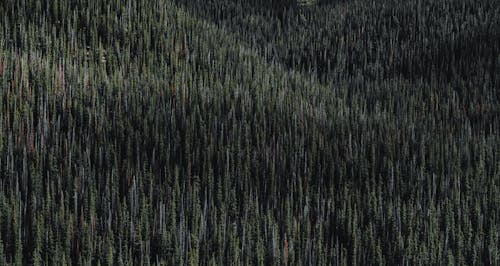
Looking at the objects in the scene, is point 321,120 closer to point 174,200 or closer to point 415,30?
point 174,200

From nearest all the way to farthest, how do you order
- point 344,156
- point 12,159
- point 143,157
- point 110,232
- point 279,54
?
point 110,232 < point 12,159 < point 143,157 < point 344,156 < point 279,54

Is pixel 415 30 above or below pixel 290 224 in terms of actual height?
above

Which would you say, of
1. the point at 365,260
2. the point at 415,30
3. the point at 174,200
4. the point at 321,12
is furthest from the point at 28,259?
the point at 321,12

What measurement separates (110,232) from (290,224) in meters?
0.93

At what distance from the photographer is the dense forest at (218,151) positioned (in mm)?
2957

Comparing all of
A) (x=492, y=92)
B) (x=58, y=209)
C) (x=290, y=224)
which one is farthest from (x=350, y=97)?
(x=58, y=209)

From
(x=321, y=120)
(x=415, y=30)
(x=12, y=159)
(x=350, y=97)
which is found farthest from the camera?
(x=415, y=30)

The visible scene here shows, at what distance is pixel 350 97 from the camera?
22.8 ft

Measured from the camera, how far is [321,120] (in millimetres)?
5246

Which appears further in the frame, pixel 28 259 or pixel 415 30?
pixel 415 30

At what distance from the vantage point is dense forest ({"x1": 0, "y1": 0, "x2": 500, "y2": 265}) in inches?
116

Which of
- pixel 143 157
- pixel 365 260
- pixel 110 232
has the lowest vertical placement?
pixel 365 260

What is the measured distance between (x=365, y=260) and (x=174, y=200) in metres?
1.00

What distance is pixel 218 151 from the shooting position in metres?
4.12
